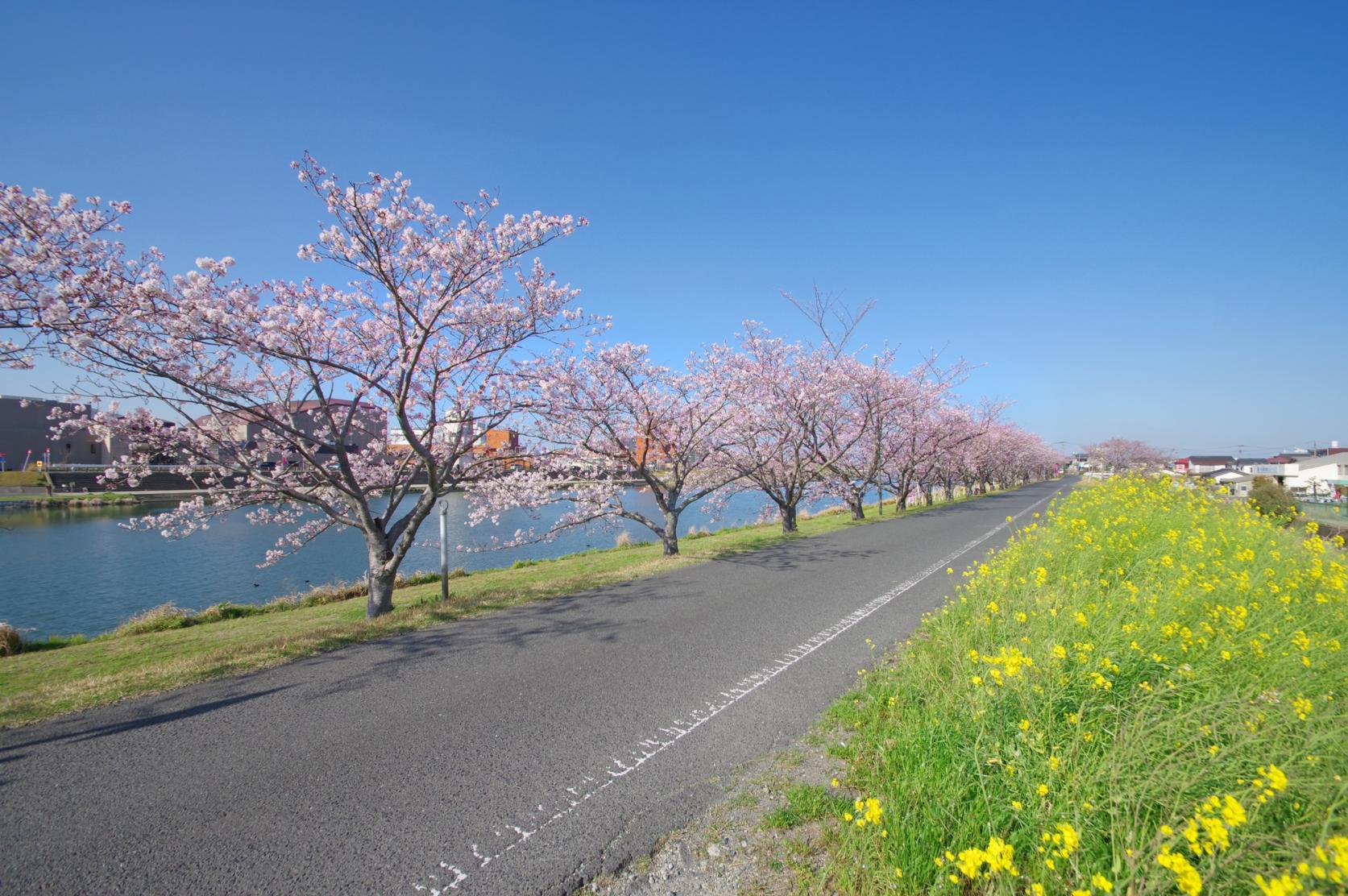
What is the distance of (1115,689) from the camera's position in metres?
3.63

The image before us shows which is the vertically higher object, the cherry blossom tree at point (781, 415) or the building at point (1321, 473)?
the cherry blossom tree at point (781, 415)

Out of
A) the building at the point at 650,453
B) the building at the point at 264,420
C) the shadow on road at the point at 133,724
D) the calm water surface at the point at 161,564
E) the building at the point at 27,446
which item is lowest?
the calm water surface at the point at 161,564

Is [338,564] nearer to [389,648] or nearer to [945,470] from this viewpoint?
[389,648]

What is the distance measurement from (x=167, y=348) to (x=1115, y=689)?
10.2 m

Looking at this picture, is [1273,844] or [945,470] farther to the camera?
[945,470]

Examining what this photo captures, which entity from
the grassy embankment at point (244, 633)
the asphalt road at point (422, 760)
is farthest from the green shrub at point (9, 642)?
the asphalt road at point (422, 760)

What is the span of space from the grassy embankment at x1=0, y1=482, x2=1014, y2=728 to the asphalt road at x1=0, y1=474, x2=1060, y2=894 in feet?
1.61

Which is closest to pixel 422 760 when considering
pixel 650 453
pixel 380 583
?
pixel 380 583

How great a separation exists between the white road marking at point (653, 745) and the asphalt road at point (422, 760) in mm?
17

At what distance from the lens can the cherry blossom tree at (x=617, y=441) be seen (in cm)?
1401

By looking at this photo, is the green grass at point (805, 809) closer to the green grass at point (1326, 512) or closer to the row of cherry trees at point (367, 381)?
the row of cherry trees at point (367, 381)

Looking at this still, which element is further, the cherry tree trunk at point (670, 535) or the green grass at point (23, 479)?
the green grass at point (23, 479)

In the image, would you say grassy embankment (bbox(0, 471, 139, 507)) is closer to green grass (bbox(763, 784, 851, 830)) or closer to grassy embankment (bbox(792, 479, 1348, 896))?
green grass (bbox(763, 784, 851, 830))

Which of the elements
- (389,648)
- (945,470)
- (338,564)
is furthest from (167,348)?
(945,470)
